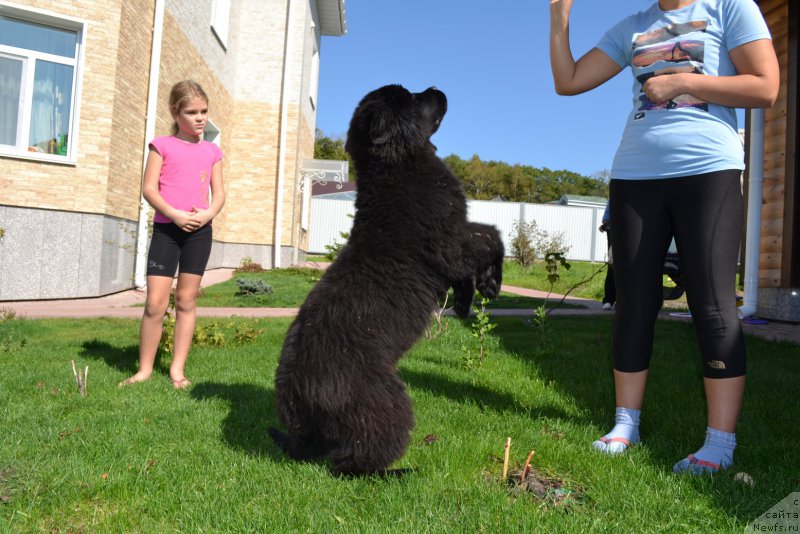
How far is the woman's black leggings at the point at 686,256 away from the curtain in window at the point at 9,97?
411 inches

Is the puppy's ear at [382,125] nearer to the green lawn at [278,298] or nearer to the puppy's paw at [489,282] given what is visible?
the puppy's paw at [489,282]

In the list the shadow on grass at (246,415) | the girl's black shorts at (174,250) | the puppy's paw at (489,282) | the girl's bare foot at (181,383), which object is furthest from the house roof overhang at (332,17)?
the puppy's paw at (489,282)

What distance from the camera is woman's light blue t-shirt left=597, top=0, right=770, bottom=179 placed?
267 centimetres

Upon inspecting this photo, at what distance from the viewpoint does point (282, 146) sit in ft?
57.4

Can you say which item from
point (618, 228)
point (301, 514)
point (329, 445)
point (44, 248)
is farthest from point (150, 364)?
point (44, 248)

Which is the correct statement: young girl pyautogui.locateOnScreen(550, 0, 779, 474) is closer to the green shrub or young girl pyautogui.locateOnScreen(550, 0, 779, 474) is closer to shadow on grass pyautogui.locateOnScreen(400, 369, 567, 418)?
shadow on grass pyautogui.locateOnScreen(400, 369, 567, 418)

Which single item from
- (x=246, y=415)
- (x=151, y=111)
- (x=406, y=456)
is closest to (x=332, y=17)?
(x=151, y=111)

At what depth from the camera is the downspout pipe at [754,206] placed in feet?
25.9

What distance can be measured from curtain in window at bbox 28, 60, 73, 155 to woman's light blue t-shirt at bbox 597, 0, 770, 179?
400 inches

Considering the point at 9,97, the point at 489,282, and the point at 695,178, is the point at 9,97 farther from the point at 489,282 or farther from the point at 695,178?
the point at 695,178

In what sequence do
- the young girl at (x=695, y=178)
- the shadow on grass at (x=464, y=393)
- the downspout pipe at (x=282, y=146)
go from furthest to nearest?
the downspout pipe at (x=282, y=146) → the shadow on grass at (x=464, y=393) → the young girl at (x=695, y=178)

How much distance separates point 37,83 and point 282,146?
26.4ft

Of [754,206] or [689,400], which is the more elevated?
[754,206]

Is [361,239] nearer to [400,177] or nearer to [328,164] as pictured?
[400,177]
